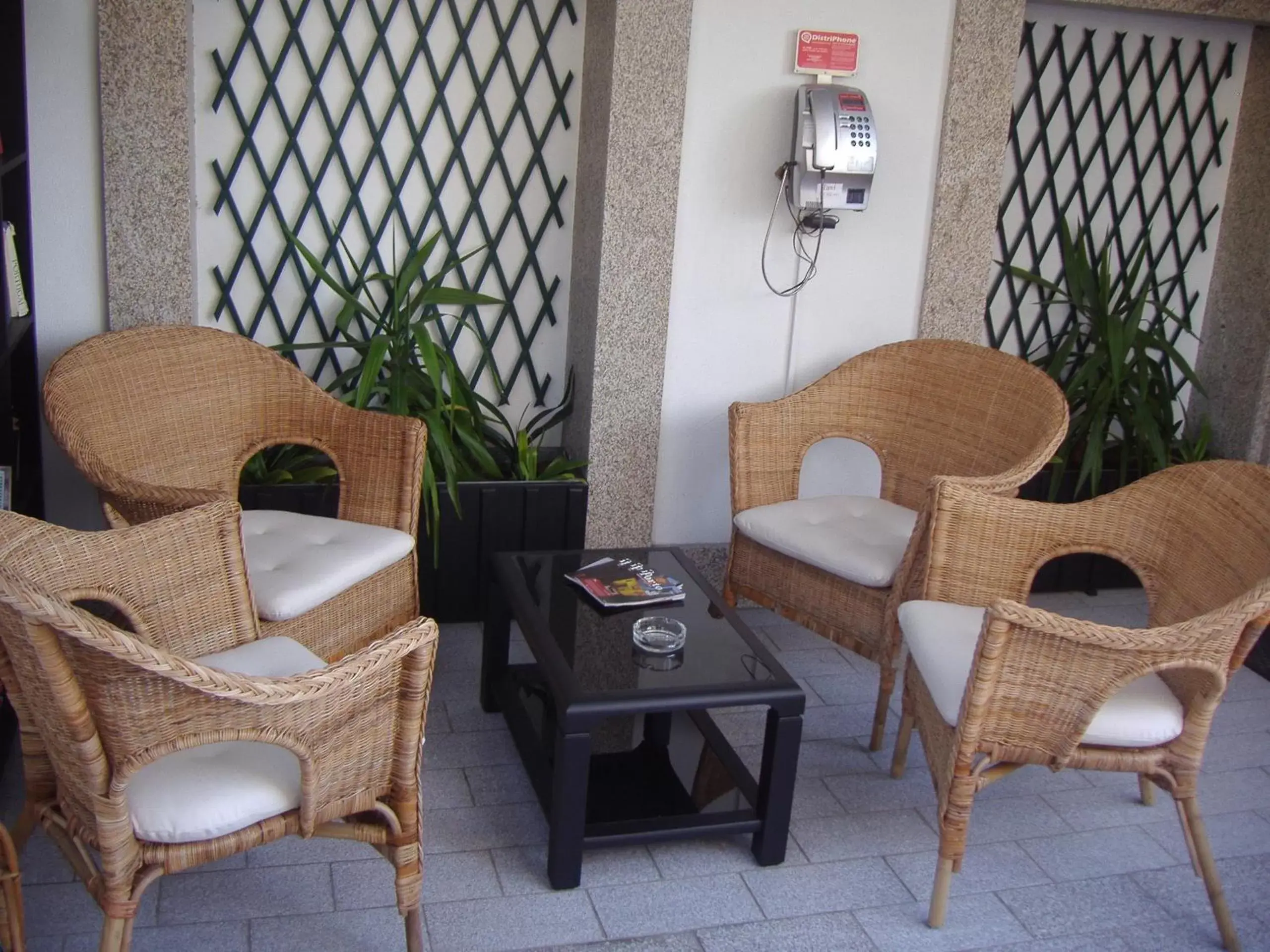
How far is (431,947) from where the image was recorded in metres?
2.23

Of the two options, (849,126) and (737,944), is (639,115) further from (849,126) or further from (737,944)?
(737,944)

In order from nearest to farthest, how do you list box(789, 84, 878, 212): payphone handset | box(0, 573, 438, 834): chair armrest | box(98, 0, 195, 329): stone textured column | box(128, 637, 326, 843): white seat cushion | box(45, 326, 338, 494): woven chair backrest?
box(0, 573, 438, 834): chair armrest < box(128, 637, 326, 843): white seat cushion < box(45, 326, 338, 494): woven chair backrest < box(98, 0, 195, 329): stone textured column < box(789, 84, 878, 212): payphone handset

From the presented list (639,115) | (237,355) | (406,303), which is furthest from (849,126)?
(237,355)

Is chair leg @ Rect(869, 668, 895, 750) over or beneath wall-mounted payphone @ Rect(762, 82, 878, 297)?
beneath

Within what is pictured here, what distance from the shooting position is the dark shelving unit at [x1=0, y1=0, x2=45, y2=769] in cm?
283

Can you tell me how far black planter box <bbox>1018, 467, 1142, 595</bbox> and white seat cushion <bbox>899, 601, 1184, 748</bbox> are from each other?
1.45 metres

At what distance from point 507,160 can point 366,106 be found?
41 centimetres

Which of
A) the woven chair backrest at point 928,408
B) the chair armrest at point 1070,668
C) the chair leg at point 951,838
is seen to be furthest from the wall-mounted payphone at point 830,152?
the chair leg at point 951,838

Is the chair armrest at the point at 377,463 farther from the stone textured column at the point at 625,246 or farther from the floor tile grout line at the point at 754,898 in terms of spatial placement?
the floor tile grout line at the point at 754,898

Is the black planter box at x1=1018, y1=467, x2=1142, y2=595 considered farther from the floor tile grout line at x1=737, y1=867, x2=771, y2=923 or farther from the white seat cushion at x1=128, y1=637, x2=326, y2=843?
the white seat cushion at x1=128, y1=637, x2=326, y2=843

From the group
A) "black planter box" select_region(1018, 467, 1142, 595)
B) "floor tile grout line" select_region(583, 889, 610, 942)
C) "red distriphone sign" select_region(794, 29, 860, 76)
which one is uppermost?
"red distriphone sign" select_region(794, 29, 860, 76)

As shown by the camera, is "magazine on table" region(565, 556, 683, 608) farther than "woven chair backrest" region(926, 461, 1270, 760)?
Yes

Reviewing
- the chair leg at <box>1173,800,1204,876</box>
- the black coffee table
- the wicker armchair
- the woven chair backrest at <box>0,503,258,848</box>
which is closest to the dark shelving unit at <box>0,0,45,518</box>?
the woven chair backrest at <box>0,503,258,848</box>

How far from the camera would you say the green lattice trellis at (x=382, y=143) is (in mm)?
3422
